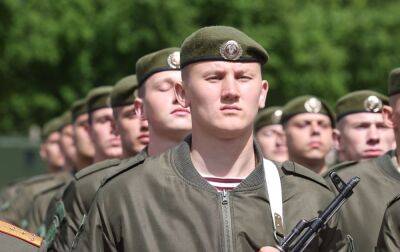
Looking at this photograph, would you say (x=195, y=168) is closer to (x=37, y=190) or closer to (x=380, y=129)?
(x=380, y=129)

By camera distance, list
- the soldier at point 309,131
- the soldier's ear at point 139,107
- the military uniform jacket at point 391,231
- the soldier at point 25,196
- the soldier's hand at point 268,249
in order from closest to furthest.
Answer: the soldier's hand at point 268,249, the military uniform jacket at point 391,231, the soldier's ear at point 139,107, the soldier at point 309,131, the soldier at point 25,196

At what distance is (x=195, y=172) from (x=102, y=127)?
5.12 metres

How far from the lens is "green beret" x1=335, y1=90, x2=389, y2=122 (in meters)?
12.6

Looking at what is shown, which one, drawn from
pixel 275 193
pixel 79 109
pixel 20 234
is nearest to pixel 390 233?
pixel 275 193

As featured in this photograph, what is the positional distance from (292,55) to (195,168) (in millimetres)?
26164

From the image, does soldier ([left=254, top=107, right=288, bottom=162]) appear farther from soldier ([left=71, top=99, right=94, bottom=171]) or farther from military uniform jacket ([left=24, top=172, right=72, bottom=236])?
military uniform jacket ([left=24, top=172, right=72, bottom=236])

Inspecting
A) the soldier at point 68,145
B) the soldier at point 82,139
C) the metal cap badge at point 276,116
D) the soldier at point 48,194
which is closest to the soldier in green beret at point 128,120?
the soldier at point 48,194

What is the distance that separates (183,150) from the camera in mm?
7727

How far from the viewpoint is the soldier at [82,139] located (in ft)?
46.9

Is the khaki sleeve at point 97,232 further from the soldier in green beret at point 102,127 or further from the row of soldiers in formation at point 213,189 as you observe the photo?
the soldier in green beret at point 102,127

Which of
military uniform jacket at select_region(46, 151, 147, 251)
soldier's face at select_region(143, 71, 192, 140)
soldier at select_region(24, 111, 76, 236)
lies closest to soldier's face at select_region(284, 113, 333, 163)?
soldier at select_region(24, 111, 76, 236)

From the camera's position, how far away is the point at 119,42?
3234cm

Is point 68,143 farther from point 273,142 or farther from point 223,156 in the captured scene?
point 223,156

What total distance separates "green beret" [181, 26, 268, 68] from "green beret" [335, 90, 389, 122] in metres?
5.02
